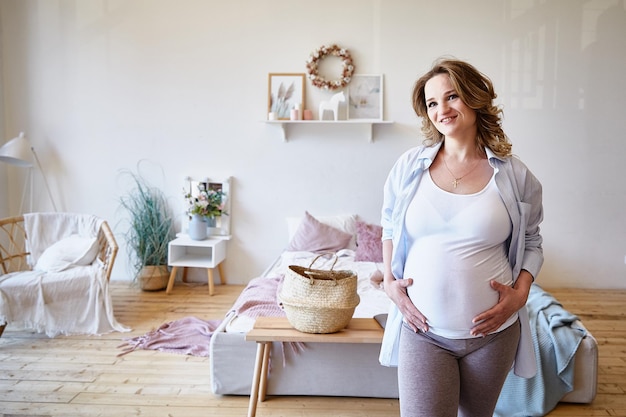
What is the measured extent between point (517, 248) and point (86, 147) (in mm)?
4536

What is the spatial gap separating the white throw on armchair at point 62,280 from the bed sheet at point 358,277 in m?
1.21

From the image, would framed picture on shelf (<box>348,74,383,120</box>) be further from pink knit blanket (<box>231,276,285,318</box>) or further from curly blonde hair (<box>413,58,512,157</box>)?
curly blonde hair (<box>413,58,512,157</box>)

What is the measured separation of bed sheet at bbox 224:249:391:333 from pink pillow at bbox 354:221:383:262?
7cm

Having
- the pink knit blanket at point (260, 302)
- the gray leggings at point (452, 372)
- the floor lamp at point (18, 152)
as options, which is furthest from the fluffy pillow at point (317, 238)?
the gray leggings at point (452, 372)

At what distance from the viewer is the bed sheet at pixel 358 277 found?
2.70 metres

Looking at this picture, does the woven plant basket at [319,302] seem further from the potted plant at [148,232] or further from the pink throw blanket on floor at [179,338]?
the potted plant at [148,232]

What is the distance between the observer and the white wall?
183 inches

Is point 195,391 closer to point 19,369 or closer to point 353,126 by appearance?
point 19,369

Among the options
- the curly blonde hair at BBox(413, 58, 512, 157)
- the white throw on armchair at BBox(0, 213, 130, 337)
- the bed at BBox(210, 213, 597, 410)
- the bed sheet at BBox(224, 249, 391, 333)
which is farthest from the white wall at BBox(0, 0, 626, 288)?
the curly blonde hair at BBox(413, 58, 512, 157)

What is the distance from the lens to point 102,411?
2.53 m

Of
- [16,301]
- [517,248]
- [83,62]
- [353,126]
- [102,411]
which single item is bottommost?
[102,411]

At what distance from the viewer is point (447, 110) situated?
4.62 ft

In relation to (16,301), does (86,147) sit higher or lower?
higher

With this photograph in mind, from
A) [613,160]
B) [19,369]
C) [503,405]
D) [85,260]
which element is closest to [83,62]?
[85,260]
